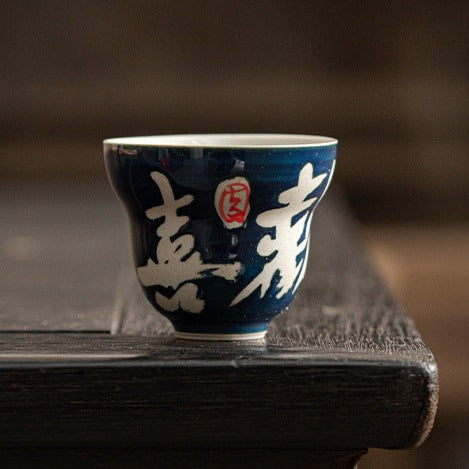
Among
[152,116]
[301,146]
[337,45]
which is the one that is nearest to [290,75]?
[337,45]

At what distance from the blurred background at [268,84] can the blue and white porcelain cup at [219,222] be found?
1.57 metres

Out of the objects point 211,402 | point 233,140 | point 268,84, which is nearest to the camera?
point 211,402

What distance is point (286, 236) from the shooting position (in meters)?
0.49

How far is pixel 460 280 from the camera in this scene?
1830 millimetres

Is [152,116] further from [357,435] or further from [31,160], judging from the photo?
[357,435]

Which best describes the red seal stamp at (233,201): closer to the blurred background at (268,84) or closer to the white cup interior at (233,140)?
the white cup interior at (233,140)

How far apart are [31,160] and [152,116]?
0.25 meters

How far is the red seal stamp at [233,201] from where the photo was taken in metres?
0.47

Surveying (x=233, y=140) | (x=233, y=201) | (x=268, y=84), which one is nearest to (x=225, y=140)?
(x=233, y=140)

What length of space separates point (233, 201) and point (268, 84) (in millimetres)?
1623

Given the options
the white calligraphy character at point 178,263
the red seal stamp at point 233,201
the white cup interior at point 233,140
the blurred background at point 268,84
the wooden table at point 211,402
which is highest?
the white cup interior at point 233,140

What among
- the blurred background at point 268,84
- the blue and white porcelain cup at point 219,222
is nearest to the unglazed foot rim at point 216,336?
the blue and white porcelain cup at point 219,222

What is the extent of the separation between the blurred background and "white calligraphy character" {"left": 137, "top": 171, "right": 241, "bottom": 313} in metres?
1.58

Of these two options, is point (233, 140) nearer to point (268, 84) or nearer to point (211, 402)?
point (211, 402)
